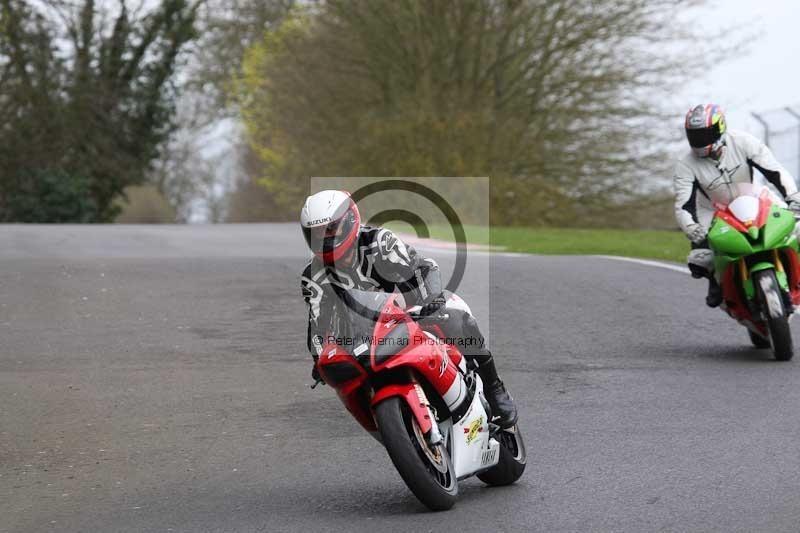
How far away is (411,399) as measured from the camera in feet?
19.4

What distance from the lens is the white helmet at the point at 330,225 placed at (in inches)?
233

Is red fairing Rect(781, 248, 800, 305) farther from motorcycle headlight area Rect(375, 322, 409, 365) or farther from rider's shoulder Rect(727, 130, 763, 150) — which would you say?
motorcycle headlight area Rect(375, 322, 409, 365)

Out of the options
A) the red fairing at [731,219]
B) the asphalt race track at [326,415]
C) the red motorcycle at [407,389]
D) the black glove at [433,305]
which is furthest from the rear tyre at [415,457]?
the red fairing at [731,219]

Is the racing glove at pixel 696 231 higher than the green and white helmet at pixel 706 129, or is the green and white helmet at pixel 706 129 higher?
the green and white helmet at pixel 706 129

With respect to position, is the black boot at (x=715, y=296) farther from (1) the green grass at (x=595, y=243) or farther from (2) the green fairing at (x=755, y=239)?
(1) the green grass at (x=595, y=243)

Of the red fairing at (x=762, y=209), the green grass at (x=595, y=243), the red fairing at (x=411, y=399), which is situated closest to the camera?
the red fairing at (x=411, y=399)

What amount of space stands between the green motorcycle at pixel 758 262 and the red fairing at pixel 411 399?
4.80 metres

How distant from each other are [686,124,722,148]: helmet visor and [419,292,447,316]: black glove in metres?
4.94

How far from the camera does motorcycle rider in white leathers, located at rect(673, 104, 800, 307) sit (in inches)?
414

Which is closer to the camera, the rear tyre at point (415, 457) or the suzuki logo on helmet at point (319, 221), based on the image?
the rear tyre at point (415, 457)

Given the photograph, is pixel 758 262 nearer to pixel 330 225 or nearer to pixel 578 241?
pixel 330 225

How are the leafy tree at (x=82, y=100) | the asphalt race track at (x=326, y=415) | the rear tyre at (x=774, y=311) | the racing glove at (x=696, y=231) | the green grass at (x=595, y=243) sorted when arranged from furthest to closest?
the leafy tree at (x=82, y=100), the green grass at (x=595, y=243), the racing glove at (x=696, y=231), the rear tyre at (x=774, y=311), the asphalt race track at (x=326, y=415)

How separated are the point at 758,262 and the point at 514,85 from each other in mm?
27114

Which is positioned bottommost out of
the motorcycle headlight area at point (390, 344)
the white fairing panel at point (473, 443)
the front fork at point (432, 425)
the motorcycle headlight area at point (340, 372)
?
the white fairing panel at point (473, 443)
